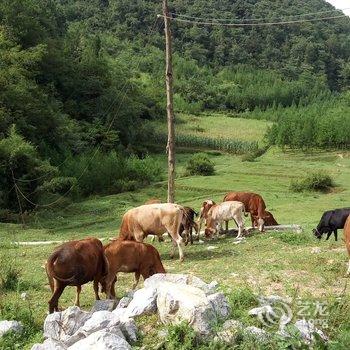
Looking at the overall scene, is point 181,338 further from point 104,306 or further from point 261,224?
point 261,224

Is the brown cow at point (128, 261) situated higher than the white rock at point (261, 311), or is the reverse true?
the white rock at point (261, 311)

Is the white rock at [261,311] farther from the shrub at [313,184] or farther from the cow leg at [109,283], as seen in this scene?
the shrub at [313,184]

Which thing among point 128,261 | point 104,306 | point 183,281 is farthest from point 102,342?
point 128,261

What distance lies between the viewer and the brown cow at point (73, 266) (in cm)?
1016

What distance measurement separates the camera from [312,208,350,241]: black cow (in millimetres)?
17141

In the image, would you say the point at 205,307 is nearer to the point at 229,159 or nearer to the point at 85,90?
the point at 85,90

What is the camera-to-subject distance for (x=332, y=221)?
17281 mm

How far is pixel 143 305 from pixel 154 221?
6.40 m

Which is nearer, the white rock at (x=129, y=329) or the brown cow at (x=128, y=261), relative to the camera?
the white rock at (x=129, y=329)

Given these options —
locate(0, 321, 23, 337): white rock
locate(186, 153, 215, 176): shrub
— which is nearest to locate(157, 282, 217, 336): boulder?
locate(0, 321, 23, 337): white rock

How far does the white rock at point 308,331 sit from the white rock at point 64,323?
3.40 meters

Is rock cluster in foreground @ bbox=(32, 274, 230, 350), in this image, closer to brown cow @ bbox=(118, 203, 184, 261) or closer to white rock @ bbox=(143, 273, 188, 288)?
white rock @ bbox=(143, 273, 188, 288)

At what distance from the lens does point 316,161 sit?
57.4 meters

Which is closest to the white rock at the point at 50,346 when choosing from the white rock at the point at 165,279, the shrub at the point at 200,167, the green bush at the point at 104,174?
the white rock at the point at 165,279
